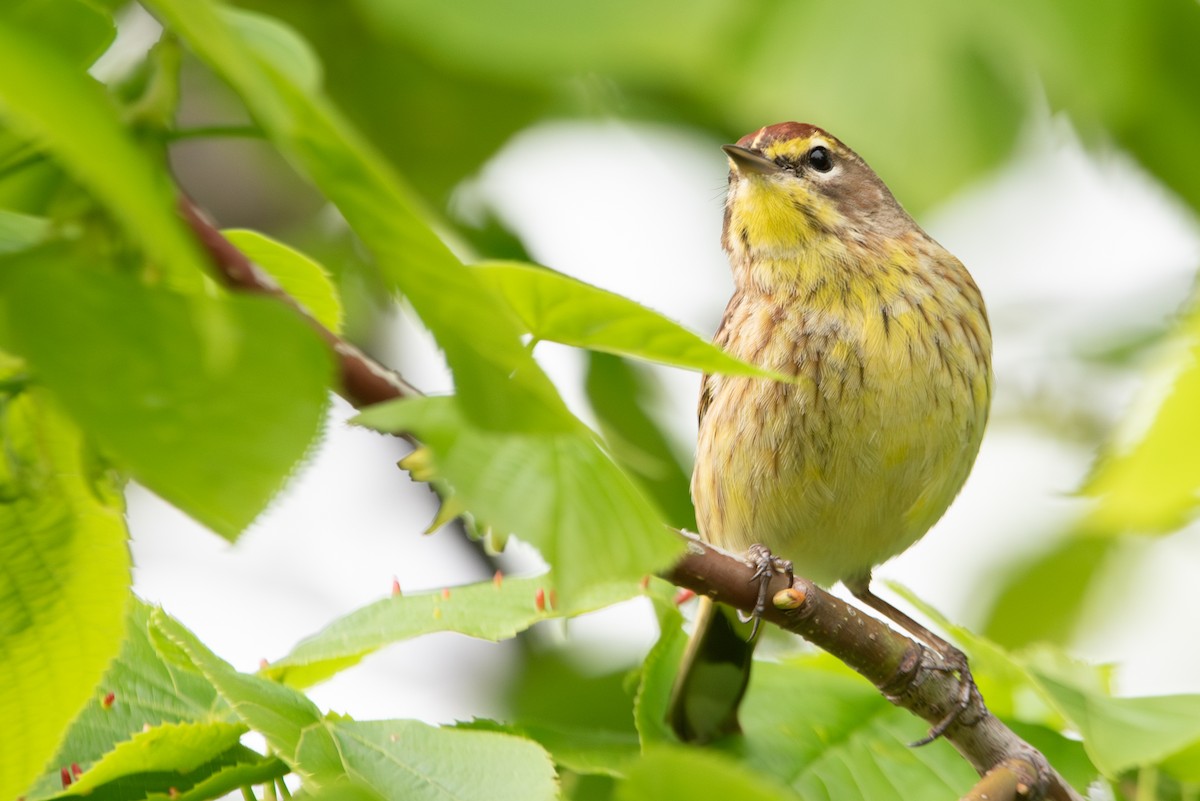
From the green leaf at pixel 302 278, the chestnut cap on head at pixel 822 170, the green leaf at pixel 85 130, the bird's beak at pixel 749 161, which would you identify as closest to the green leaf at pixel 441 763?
the green leaf at pixel 302 278

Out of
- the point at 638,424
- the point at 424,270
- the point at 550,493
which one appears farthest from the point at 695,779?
the point at 638,424

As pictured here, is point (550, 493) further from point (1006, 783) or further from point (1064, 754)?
point (1064, 754)

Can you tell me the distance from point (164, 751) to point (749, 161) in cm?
324

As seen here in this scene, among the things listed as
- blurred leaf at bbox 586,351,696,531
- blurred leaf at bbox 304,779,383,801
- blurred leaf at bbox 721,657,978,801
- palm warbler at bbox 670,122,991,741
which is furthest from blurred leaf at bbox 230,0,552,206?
blurred leaf at bbox 304,779,383,801

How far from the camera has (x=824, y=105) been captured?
2512 mm

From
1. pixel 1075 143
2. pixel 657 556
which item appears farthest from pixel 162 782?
pixel 1075 143

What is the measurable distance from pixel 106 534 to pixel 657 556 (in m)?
0.72

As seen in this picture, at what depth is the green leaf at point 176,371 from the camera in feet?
3.29

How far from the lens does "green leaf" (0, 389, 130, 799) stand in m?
1.48

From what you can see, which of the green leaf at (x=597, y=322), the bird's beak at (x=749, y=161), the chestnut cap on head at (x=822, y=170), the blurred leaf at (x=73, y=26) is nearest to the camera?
the blurred leaf at (x=73, y=26)

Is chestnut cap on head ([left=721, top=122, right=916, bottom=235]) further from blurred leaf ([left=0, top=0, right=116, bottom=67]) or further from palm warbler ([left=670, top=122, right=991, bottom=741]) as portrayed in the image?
blurred leaf ([left=0, top=0, right=116, bottom=67])

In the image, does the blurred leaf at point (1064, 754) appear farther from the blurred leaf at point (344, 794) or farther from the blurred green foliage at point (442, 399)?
the blurred leaf at point (344, 794)

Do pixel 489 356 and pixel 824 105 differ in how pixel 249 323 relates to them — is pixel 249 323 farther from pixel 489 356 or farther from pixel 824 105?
pixel 824 105

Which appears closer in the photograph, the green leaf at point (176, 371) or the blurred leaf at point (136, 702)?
the green leaf at point (176, 371)
